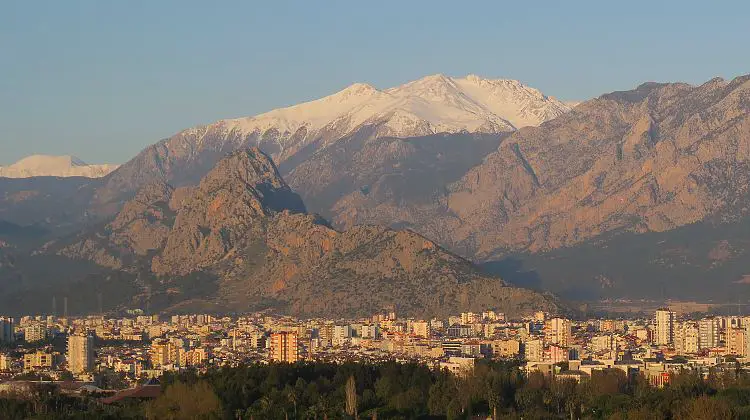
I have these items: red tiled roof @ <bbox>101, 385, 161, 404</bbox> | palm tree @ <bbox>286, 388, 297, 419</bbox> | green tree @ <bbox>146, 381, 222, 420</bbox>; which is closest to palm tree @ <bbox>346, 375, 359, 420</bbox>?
palm tree @ <bbox>286, 388, 297, 419</bbox>

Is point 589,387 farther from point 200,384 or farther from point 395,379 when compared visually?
point 200,384

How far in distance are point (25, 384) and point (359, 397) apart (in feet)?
116

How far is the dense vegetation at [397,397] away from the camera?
122000 millimetres

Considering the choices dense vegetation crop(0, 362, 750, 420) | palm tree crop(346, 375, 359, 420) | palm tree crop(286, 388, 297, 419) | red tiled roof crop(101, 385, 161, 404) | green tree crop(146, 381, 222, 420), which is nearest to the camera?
green tree crop(146, 381, 222, 420)

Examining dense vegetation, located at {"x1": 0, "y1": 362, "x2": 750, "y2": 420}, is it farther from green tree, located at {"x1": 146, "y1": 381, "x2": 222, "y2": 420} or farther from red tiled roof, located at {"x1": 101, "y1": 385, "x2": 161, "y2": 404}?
red tiled roof, located at {"x1": 101, "y1": 385, "x2": 161, "y2": 404}

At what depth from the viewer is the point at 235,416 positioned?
12456 cm

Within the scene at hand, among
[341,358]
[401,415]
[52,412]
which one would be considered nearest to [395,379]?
[401,415]

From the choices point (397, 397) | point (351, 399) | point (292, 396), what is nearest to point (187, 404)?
point (292, 396)

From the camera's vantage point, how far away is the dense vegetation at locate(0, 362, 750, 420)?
400 ft

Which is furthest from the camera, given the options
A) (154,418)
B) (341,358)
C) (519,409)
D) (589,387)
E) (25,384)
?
(341,358)

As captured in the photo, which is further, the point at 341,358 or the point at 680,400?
the point at 341,358

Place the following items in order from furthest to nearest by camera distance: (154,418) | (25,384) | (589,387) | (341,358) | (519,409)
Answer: (341,358)
(25,384)
(589,387)
(519,409)
(154,418)

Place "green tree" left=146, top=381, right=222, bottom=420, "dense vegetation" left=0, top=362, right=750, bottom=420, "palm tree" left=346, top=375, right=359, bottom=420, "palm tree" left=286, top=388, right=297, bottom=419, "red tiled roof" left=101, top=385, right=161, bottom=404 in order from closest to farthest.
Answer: "green tree" left=146, top=381, right=222, bottom=420
"dense vegetation" left=0, top=362, right=750, bottom=420
"palm tree" left=346, top=375, right=359, bottom=420
"palm tree" left=286, top=388, right=297, bottom=419
"red tiled roof" left=101, top=385, right=161, bottom=404

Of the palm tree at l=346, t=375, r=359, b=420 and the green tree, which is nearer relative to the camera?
the green tree
